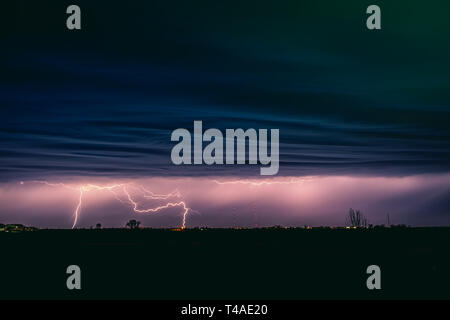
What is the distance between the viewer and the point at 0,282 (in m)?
82.1

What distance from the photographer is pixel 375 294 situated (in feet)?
224

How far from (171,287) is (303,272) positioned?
3336cm

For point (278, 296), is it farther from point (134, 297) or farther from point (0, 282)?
point (0, 282)

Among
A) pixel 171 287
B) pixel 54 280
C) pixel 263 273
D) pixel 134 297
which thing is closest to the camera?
pixel 134 297
